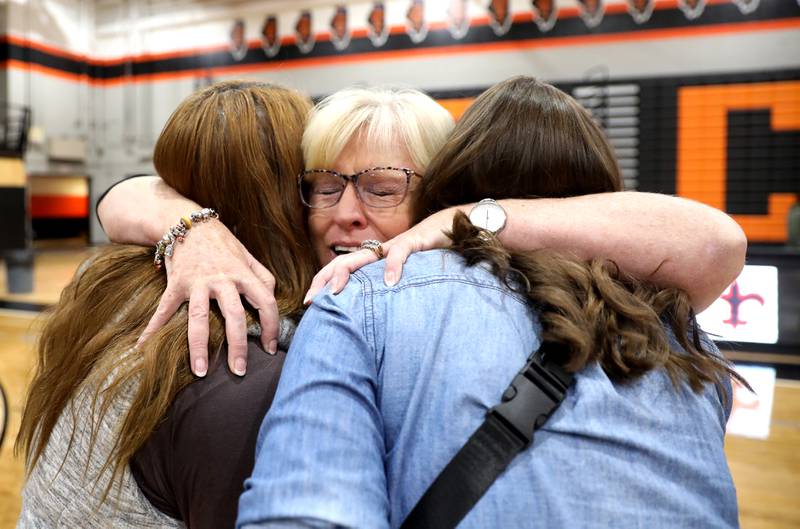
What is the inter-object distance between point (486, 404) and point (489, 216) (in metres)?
0.36

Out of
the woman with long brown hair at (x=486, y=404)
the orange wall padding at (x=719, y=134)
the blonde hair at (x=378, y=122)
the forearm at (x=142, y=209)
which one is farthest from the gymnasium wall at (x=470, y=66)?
the woman with long brown hair at (x=486, y=404)

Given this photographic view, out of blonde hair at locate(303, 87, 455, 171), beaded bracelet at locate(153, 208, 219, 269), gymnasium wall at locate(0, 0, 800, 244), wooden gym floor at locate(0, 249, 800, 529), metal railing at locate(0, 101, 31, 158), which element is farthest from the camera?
metal railing at locate(0, 101, 31, 158)

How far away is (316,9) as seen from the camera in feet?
32.4

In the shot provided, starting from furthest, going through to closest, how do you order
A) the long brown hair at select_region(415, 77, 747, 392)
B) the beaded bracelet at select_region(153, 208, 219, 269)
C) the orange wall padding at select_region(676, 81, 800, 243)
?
1. the orange wall padding at select_region(676, 81, 800, 243)
2. the beaded bracelet at select_region(153, 208, 219, 269)
3. the long brown hair at select_region(415, 77, 747, 392)

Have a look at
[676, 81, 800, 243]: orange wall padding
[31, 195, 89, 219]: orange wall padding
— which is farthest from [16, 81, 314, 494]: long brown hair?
[31, 195, 89, 219]: orange wall padding

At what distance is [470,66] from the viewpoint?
898 centimetres

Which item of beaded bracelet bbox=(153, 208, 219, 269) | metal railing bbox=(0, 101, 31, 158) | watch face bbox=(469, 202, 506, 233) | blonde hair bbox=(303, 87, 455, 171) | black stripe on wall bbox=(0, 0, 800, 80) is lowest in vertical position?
beaded bracelet bbox=(153, 208, 219, 269)

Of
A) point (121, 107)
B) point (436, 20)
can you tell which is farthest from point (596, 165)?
point (121, 107)

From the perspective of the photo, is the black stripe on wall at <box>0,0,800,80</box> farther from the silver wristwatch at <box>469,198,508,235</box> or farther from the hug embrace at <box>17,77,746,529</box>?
the silver wristwatch at <box>469,198,508,235</box>

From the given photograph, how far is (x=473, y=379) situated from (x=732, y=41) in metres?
8.47

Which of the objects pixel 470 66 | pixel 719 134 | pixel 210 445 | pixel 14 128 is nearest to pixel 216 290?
pixel 210 445

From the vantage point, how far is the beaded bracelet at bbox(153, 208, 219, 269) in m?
1.09

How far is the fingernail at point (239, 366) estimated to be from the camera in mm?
873

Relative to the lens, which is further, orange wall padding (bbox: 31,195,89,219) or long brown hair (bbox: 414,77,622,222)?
orange wall padding (bbox: 31,195,89,219)
